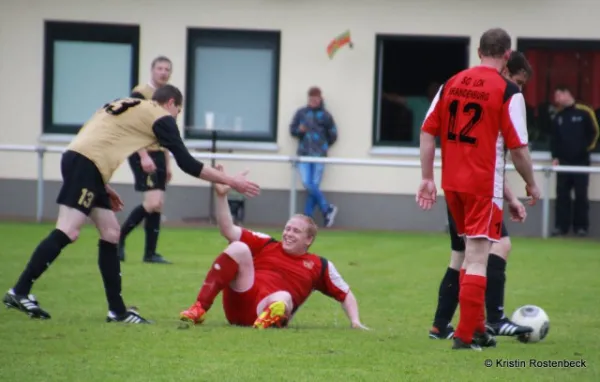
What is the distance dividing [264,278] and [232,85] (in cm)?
1450

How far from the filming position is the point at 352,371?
7.76 metres

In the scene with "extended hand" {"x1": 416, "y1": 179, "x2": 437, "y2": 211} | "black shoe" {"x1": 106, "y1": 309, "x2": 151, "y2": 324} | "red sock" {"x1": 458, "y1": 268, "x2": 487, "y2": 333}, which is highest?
"extended hand" {"x1": 416, "y1": 179, "x2": 437, "y2": 211}

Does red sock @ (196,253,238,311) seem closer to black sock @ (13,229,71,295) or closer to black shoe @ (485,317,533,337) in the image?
black sock @ (13,229,71,295)

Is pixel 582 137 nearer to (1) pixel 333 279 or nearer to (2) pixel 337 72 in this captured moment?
(2) pixel 337 72

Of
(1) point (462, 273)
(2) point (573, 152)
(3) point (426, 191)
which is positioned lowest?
(1) point (462, 273)

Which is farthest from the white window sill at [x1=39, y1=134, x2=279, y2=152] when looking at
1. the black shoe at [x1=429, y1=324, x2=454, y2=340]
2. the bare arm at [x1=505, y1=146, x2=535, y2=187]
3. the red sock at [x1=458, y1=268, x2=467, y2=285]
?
the bare arm at [x1=505, y1=146, x2=535, y2=187]

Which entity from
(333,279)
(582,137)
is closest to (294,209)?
(582,137)

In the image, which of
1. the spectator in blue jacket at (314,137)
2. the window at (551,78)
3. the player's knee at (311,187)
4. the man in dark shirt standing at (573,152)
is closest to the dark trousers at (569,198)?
the man in dark shirt standing at (573,152)

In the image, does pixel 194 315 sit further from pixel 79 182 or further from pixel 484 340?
pixel 484 340

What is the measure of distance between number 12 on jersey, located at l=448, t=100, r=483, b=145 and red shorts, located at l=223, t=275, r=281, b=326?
208cm

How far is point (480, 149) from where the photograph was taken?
8516 mm

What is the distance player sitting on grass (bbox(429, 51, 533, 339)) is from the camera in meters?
9.23

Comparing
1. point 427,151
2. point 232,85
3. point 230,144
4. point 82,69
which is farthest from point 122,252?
point 82,69

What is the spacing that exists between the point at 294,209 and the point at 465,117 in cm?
1318
